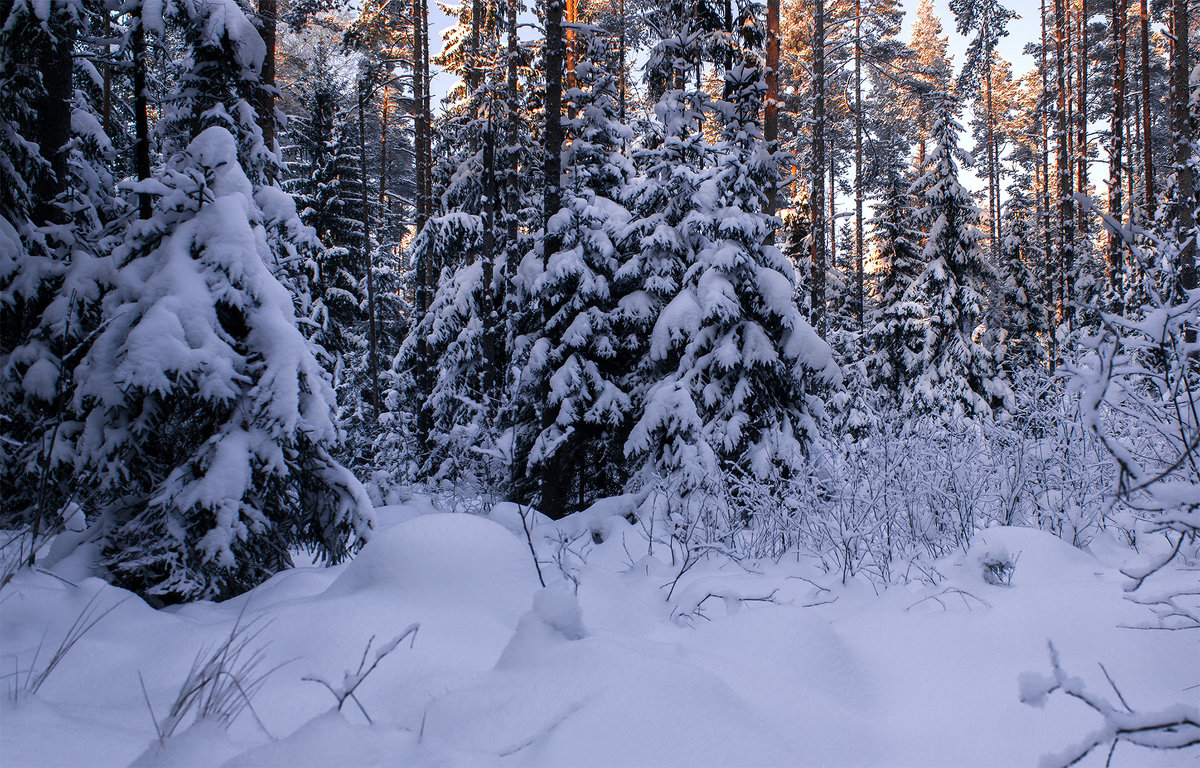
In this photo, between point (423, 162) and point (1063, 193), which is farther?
point (1063, 193)

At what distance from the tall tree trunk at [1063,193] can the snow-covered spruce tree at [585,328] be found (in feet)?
57.4

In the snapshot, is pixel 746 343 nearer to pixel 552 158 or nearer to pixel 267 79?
pixel 552 158

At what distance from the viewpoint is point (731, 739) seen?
183 cm

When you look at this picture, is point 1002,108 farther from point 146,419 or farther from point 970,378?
point 146,419

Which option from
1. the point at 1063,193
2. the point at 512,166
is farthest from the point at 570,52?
the point at 1063,193

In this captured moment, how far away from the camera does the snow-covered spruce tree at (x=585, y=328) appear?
8.73 meters

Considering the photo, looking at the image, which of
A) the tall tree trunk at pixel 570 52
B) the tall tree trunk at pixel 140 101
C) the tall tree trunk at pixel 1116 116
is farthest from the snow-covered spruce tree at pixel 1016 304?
the tall tree trunk at pixel 140 101

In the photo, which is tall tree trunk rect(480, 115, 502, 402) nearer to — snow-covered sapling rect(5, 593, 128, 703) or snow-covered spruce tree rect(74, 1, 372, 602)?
snow-covered spruce tree rect(74, 1, 372, 602)

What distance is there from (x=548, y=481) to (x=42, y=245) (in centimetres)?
603

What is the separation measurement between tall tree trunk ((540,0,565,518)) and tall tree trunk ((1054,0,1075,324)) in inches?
719

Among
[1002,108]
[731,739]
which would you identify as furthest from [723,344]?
[1002,108]

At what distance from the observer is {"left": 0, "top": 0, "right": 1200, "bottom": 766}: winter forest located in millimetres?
1981

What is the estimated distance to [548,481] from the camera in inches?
360

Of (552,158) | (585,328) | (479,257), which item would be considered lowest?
(585,328)
